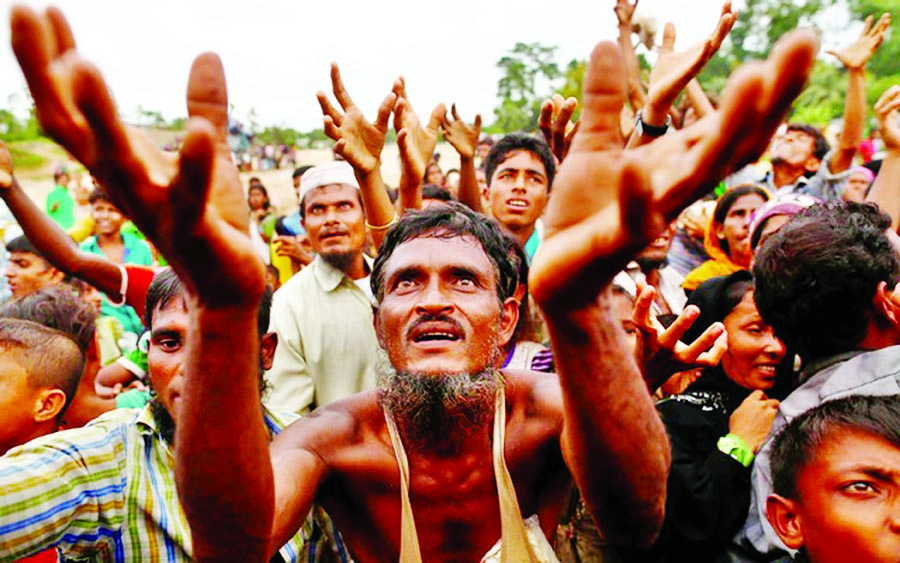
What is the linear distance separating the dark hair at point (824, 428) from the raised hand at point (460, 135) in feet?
9.14

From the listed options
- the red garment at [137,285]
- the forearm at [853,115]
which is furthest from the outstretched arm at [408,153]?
the forearm at [853,115]

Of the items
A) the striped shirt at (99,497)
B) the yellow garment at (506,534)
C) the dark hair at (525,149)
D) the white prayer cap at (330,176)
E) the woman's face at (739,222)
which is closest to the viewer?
the striped shirt at (99,497)

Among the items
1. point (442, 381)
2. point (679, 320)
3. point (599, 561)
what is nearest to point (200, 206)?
point (442, 381)

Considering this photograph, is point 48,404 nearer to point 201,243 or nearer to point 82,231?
point 201,243

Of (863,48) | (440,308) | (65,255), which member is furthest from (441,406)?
(863,48)

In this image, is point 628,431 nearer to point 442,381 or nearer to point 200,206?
point 442,381

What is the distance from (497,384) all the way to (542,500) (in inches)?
13.7

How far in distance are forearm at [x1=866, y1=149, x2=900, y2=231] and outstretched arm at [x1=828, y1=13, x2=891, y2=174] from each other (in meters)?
1.17

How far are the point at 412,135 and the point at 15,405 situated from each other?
2.13 meters

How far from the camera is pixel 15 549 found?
5.78 ft

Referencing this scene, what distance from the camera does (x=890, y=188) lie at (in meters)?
3.68

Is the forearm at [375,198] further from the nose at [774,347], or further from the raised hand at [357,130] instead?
the nose at [774,347]

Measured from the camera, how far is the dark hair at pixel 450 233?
2336mm

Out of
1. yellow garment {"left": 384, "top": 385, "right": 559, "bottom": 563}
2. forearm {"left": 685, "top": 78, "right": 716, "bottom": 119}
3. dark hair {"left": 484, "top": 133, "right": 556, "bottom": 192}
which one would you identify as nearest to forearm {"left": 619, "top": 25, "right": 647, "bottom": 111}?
forearm {"left": 685, "top": 78, "right": 716, "bottom": 119}
